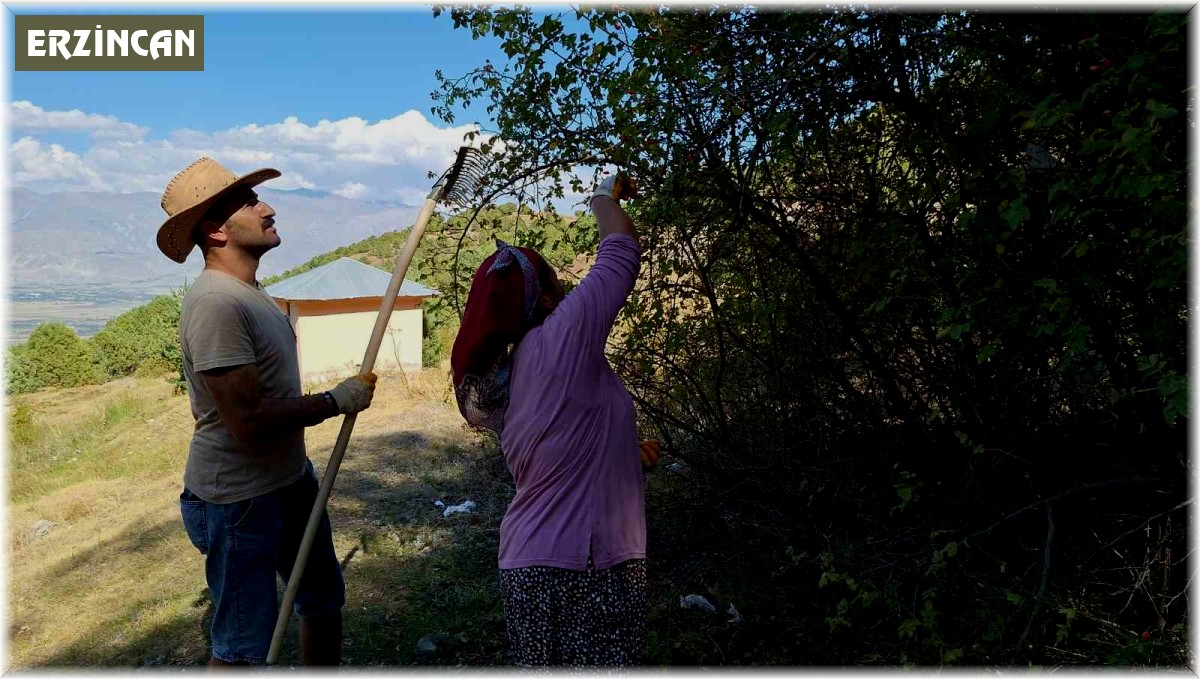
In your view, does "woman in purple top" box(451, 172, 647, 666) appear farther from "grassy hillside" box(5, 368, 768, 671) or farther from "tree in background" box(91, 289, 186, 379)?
"tree in background" box(91, 289, 186, 379)

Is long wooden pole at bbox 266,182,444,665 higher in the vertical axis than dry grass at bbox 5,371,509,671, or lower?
higher

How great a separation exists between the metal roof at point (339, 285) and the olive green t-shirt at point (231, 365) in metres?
15.0

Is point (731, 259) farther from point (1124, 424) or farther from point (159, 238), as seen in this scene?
point (159, 238)

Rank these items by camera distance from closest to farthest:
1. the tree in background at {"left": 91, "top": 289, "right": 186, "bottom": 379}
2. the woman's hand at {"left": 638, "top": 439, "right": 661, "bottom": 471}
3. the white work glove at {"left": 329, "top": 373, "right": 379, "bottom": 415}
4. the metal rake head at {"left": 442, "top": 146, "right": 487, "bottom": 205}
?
the woman's hand at {"left": 638, "top": 439, "right": 661, "bottom": 471}
the white work glove at {"left": 329, "top": 373, "right": 379, "bottom": 415}
the metal rake head at {"left": 442, "top": 146, "right": 487, "bottom": 205}
the tree in background at {"left": 91, "top": 289, "right": 186, "bottom": 379}

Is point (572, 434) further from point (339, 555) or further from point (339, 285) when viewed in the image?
point (339, 285)

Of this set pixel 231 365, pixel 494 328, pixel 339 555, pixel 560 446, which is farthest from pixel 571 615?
pixel 339 555

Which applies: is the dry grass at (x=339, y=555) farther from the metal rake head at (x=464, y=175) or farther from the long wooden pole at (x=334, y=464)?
the metal rake head at (x=464, y=175)

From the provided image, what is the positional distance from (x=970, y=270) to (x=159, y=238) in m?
2.82

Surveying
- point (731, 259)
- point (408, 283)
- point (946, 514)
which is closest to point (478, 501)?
point (731, 259)

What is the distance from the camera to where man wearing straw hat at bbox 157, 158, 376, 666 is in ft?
9.18

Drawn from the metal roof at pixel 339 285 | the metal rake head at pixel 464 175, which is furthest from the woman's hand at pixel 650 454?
the metal roof at pixel 339 285

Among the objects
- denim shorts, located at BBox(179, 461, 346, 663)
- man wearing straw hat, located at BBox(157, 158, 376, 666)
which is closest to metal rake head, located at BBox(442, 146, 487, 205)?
man wearing straw hat, located at BBox(157, 158, 376, 666)

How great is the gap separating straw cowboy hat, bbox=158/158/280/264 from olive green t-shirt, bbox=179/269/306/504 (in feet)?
0.60

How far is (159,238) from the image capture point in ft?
9.88
